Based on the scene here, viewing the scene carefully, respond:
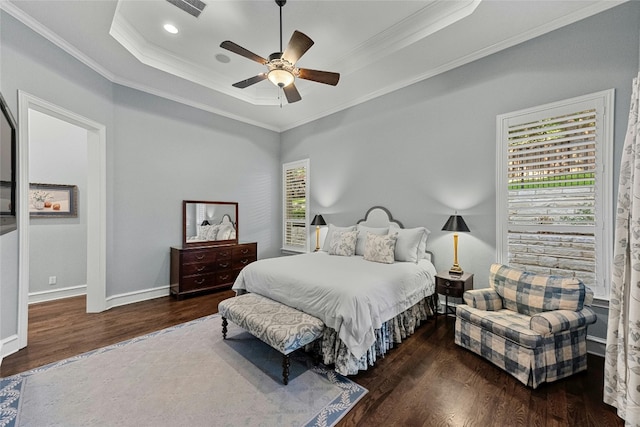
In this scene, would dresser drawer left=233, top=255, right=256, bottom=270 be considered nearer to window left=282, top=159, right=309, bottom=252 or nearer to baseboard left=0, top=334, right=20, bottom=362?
window left=282, top=159, right=309, bottom=252

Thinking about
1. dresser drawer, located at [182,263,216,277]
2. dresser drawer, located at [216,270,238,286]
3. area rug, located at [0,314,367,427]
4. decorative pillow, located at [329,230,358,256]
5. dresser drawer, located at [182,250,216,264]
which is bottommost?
area rug, located at [0,314,367,427]

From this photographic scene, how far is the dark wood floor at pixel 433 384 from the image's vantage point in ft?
5.81

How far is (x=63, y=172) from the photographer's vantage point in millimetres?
4203

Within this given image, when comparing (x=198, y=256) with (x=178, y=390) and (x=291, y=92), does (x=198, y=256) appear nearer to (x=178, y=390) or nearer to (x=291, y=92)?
(x=178, y=390)

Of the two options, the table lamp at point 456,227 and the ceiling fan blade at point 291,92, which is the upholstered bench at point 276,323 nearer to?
the table lamp at point 456,227

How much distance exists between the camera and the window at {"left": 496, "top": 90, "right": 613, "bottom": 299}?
2.50 metres

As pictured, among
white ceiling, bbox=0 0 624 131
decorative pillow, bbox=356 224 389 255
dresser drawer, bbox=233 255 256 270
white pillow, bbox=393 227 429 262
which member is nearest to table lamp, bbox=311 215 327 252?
decorative pillow, bbox=356 224 389 255

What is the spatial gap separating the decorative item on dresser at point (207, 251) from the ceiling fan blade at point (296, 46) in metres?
3.18

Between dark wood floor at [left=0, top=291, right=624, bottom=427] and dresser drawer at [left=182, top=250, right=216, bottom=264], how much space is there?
107 cm

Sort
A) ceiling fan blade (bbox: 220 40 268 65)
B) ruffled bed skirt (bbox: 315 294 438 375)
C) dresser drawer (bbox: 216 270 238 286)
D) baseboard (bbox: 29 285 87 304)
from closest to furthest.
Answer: ruffled bed skirt (bbox: 315 294 438 375) < ceiling fan blade (bbox: 220 40 268 65) < baseboard (bbox: 29 285 87 304) < dresser drawer (bbox: 216 270 238 286)

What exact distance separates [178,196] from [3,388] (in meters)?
2.97

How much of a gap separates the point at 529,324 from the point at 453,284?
2.89ft

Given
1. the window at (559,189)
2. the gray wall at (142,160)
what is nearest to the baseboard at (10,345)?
the gray wall at (142,160)

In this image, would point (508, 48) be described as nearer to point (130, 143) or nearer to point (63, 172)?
point (130, 143)
